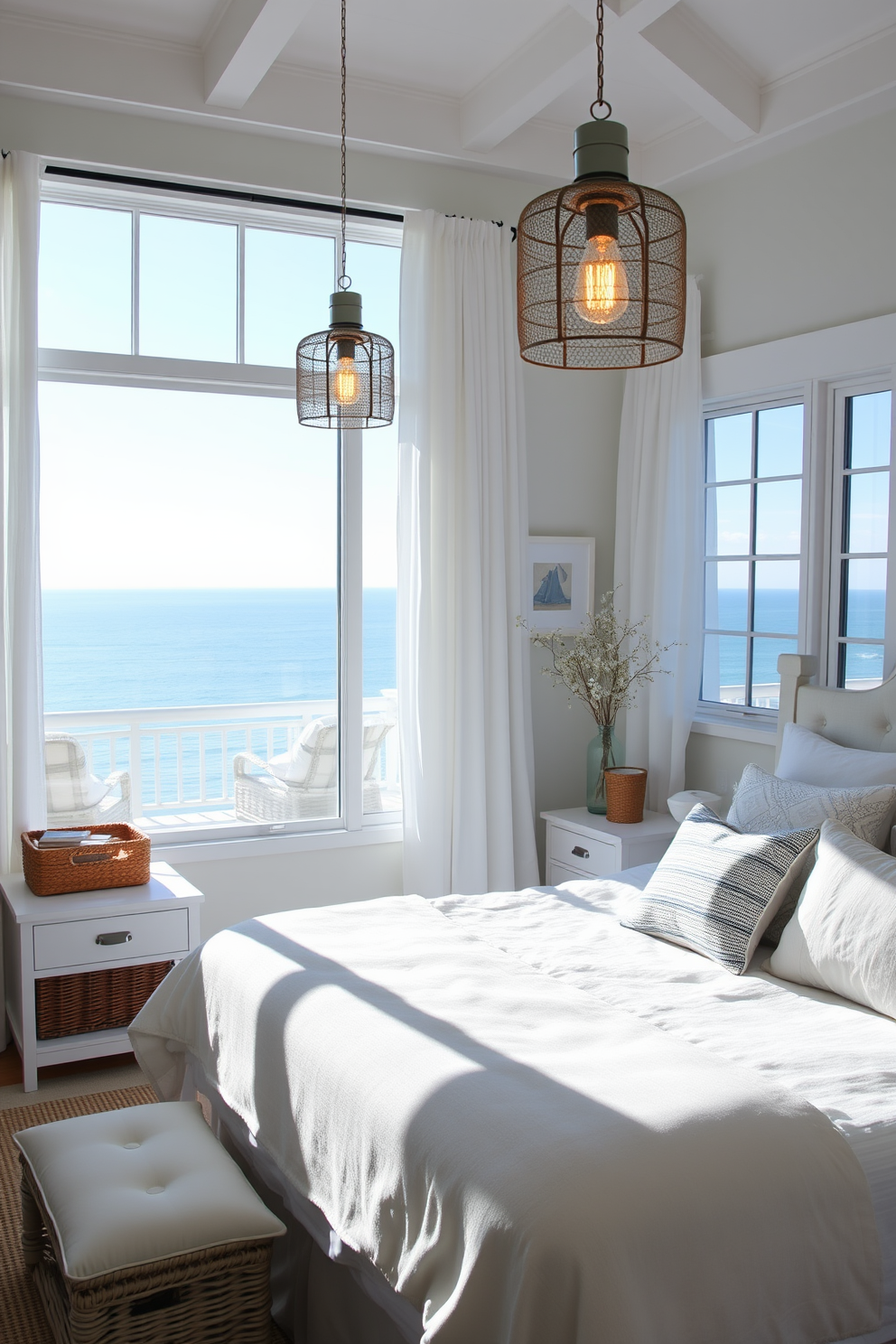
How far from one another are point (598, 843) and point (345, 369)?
213cm

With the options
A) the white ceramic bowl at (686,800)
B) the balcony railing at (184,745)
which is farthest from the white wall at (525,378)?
the white ceramic bowl at (686,800)

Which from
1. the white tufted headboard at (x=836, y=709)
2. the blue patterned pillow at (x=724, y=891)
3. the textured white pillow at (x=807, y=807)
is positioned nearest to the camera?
the blue patterned pillow at (x=724, y=891)

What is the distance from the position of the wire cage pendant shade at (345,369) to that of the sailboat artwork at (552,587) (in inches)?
67.4

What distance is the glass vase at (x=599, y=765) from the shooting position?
4363 mm

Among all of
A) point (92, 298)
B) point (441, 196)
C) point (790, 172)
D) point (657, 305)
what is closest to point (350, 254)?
point (441, 196)

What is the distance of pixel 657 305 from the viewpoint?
193cm

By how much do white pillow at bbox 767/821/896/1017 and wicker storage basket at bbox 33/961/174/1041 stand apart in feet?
6.35

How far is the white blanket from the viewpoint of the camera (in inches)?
58.4

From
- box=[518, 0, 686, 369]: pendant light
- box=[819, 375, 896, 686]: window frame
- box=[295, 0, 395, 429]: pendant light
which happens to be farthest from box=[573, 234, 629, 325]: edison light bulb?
box=[819, 375, 896, 686]: window frame

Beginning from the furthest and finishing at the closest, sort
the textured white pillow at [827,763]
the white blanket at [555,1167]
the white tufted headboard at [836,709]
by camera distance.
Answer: the white tufted headboard at [836,709] < the textured white pillow at [827,763] < the white blanket at [555,1167]

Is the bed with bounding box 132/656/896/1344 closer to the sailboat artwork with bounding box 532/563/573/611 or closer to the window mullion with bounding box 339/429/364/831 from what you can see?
the window mullion with bounding box 339/429/364/831

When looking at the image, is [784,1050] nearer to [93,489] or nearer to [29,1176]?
[29,1176]

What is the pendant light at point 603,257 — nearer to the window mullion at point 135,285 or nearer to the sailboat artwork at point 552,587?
the window mullion at point 135,285

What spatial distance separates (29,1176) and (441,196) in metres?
3.65
